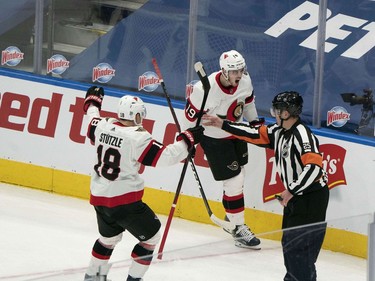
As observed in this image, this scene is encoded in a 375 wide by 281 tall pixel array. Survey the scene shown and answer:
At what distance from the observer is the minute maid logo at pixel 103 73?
299 inches

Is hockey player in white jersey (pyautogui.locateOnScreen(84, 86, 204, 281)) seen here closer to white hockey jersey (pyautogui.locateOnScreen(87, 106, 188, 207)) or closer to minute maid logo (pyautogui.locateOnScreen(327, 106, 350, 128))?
white hockey jersey (pyautogui.locateOnScreen(87, 106, 188, 207))

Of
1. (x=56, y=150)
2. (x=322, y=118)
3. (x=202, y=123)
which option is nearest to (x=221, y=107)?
(x=202, y=123)

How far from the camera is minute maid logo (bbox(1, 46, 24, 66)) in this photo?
7.91 m

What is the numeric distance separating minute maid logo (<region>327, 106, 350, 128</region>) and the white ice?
3.21ft

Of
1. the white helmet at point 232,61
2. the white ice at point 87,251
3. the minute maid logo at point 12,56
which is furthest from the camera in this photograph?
the minute maid logo at point 12,56

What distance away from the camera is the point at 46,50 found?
7.80 m

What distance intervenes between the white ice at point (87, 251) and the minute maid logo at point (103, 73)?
0.88 metres

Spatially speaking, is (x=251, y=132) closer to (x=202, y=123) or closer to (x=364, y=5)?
(x=202, y=123)

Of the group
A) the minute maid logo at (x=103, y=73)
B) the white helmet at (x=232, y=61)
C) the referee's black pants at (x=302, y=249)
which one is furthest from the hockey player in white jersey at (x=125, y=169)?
the minute maid logo at (x=103, y=73)

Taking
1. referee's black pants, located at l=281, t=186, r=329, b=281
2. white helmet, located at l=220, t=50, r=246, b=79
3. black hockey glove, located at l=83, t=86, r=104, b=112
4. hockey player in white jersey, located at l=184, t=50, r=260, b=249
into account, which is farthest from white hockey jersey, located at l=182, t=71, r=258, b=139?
referee's black pants, located at l=281, t=186, r=329, b=281

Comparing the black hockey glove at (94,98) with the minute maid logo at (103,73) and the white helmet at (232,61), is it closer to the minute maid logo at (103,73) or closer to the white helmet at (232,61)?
the white helmet at (232,61)

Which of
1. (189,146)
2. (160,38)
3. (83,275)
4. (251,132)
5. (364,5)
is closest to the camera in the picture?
(83,275)

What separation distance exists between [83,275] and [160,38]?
3964 mm

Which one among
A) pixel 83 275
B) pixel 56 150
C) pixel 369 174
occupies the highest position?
pixel 83 275
